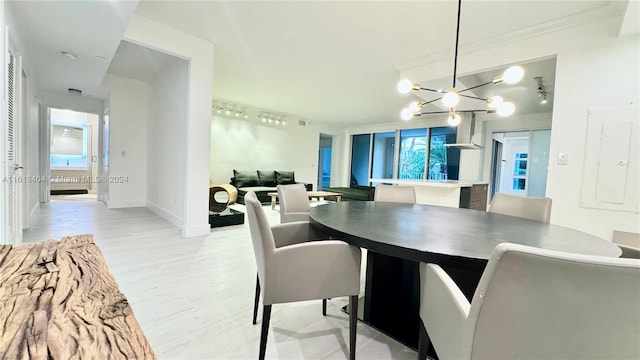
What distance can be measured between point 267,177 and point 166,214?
339 cm

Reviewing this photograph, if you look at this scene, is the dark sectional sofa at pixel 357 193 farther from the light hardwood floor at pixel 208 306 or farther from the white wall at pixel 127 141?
the white wall at pixel 127 141

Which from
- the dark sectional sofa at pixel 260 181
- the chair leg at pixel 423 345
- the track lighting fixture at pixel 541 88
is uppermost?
the track lighting fixture at pixel 541 88

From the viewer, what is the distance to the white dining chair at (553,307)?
62 centimetres

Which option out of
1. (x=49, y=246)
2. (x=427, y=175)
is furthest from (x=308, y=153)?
(x=49, y=246)

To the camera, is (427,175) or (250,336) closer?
(250,336)

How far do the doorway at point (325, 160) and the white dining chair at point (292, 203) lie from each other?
7252 millimetres

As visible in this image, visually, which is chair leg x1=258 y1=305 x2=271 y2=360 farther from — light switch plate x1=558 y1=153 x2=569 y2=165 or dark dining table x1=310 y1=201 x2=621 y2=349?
→ light switch plate x1=558 y1=153 x2=569 y2=165

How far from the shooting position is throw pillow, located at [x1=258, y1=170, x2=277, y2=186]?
743cm

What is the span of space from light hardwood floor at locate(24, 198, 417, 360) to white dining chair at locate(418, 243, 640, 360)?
920 mm

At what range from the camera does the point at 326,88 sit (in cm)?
536

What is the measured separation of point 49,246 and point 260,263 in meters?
0.84

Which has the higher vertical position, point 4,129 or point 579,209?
point 4,129

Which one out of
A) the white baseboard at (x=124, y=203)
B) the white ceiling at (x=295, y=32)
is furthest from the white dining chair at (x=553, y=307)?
the white baseboard at (x=124, y=203)

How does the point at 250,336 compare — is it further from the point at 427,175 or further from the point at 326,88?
the point at 427,175
